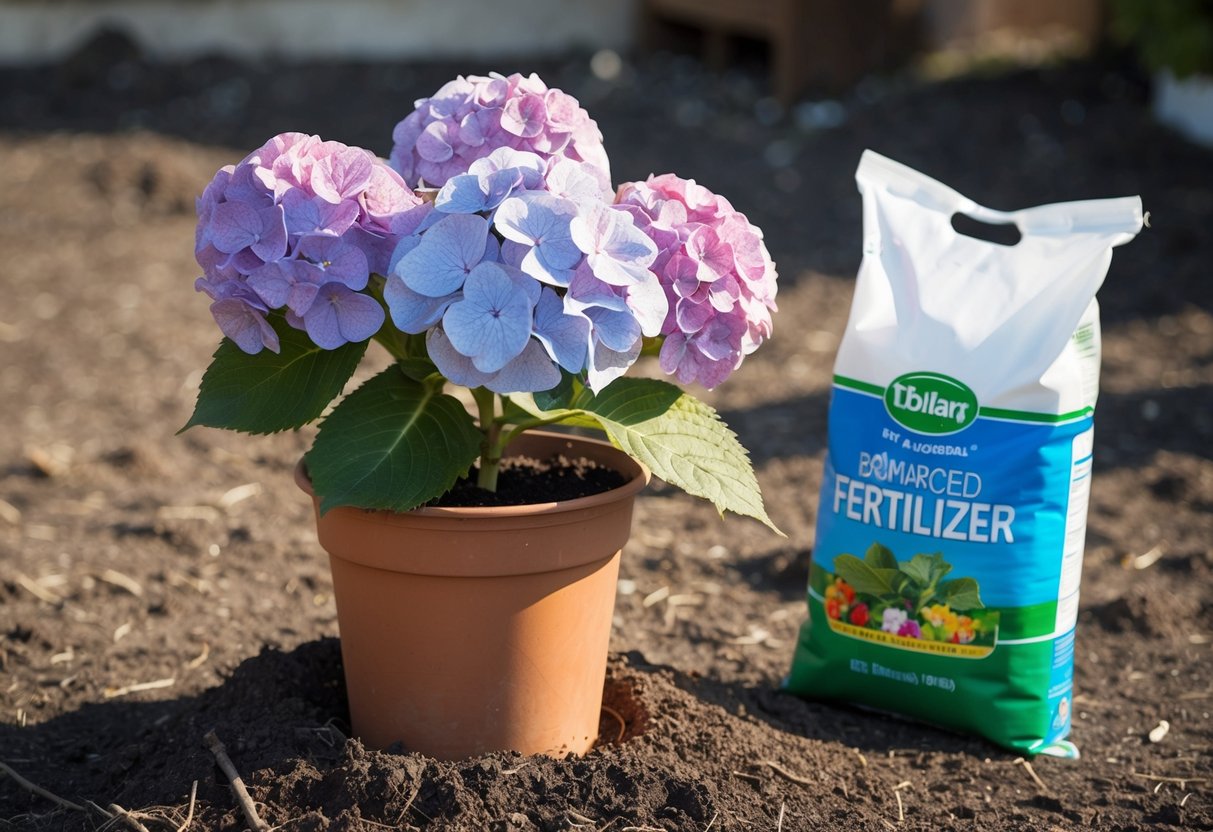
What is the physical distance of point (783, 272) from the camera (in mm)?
4879

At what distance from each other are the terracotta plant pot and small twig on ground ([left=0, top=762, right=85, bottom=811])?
0.41m

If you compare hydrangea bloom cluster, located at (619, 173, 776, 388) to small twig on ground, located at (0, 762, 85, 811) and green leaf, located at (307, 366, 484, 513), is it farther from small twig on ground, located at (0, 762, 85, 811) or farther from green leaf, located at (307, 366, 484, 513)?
small twig on ground, located at (0, 762, 85, 811)

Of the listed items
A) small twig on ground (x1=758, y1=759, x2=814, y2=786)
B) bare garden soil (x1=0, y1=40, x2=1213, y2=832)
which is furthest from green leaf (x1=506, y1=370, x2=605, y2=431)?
small twig on ground (x1=758, y1=759, x2=814, y2=786)

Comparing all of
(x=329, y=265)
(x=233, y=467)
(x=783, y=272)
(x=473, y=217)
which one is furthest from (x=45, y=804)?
(x=783, y=272)

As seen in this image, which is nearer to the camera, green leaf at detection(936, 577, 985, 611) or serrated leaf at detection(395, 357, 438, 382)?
serrated leaf at detection(395, 357, 438, 382)

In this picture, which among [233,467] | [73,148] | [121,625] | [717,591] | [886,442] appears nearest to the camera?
[886,442]

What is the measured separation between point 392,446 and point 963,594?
95cm

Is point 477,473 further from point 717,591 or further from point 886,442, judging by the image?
point 717,591

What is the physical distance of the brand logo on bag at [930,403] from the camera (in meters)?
2.04

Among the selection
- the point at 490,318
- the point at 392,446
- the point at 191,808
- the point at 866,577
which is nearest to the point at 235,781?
the point at 191,808

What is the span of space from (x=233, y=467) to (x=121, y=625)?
88 cm

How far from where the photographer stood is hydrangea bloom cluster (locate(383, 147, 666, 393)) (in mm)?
1556

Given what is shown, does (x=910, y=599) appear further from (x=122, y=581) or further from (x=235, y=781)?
(x=122, y=581)

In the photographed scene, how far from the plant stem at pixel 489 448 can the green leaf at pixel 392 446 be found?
2.7 inches
